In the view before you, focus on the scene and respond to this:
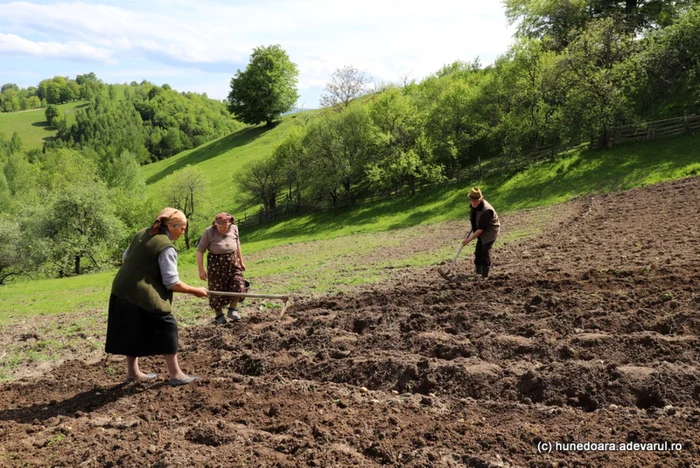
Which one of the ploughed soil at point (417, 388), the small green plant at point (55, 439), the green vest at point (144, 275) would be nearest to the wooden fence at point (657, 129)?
the ploughed soil at point (417, 388)

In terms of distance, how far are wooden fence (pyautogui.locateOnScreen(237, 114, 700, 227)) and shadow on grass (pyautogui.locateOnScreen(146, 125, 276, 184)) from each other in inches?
1146

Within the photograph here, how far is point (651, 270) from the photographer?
1040 centimetres

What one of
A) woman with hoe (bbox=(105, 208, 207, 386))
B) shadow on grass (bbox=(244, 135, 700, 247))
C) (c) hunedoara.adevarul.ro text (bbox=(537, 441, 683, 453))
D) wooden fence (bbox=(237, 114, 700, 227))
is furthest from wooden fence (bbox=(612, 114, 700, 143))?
woman with hoe (bbox=(105, 208, 207, 386))

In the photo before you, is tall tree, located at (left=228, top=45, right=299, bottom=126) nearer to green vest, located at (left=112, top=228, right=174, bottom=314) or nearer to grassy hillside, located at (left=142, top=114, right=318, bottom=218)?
grassy hillside, located at (left=142, top=114, right=318, bottom=218)

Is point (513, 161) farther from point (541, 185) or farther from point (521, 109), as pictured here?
point (541, 185)

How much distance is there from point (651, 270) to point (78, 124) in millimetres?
148586

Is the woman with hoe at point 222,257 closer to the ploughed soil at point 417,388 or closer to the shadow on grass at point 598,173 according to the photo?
the ploughed soil at point 417,388

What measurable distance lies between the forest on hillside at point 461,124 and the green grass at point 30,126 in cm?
10384

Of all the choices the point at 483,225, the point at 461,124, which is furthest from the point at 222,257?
the point at 461,124

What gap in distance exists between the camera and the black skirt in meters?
6.86

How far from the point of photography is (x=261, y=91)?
7969 centimetres

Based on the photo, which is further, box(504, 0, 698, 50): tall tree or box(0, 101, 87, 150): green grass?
box(0, 101, 87, 150): green grass

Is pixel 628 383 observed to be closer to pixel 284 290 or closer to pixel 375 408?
pixel 375 408

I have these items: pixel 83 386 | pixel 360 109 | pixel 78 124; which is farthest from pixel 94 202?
pixel 78 124
